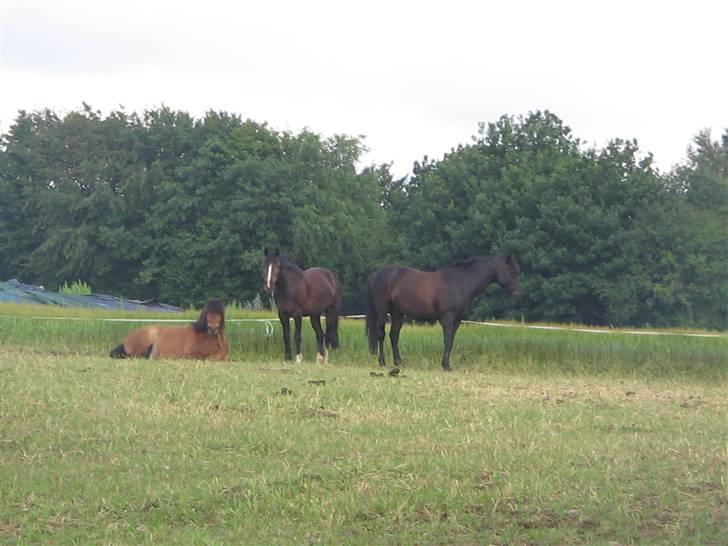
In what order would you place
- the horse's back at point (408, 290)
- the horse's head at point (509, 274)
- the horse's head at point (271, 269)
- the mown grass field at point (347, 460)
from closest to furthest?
the mown grass field at point (347, 460) → the horse's head at point (271, 269) → the horse's back at point (408, 290) → the horse's head at point (509, 274)

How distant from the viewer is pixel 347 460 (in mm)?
7871

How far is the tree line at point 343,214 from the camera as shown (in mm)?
37188

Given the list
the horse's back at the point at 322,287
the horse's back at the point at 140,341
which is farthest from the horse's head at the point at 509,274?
the horse's back at the point at 140,341

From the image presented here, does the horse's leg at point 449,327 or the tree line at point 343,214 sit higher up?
the tree line at point 343,214

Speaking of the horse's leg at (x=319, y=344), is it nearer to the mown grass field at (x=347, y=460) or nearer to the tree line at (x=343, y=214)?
the mown grass field at (x=347, y=460)

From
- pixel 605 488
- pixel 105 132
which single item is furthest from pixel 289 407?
pixel 105 132

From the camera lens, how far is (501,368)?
18688mm

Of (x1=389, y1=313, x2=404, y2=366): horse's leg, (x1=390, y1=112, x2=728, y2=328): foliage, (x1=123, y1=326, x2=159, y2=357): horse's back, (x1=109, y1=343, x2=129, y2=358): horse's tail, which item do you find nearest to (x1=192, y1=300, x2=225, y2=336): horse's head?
(x1=123, y1=326, x2=159, y2=357): horse's back

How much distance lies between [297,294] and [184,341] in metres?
2.58

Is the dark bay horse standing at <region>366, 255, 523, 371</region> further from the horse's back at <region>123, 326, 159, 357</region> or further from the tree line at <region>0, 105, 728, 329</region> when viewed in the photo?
the tree line at <region>0, 105, 728, 329</region>

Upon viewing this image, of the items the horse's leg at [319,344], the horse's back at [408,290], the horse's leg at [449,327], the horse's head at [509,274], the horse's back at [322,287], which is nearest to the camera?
the horse's leg at [449,327]

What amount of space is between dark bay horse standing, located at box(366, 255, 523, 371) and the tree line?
18.5 meters

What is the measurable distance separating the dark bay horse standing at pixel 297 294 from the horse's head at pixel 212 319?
140 centimetres

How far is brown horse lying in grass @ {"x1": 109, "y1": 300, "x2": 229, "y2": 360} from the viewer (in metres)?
16.5
